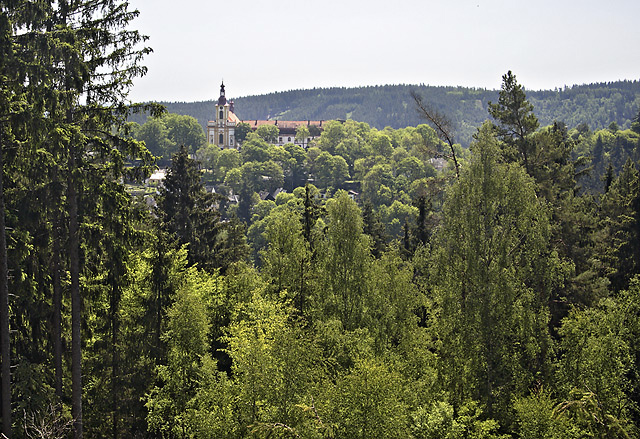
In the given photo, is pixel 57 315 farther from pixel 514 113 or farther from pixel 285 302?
pixel 514 113

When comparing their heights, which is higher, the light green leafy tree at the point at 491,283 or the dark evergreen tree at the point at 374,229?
the light green leafy tree at the point at 491,283

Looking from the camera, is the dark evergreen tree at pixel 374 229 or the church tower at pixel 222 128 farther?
the church tower at pixel 222 128

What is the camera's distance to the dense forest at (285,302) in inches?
625

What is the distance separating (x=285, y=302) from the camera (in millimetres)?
22141

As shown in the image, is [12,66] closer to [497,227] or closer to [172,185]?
[497,227]

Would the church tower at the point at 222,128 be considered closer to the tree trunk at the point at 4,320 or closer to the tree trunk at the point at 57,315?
the tree trunk at the point at 57,315

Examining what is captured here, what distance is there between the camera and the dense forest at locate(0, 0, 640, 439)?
52.1 feet

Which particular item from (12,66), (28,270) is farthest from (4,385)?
(12,66)

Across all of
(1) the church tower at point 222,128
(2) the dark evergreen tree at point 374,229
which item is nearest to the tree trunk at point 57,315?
(2) the dark evergreen tree at point 374,229

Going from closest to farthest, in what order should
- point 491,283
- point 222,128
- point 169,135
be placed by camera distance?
point 491,283
point 169,135
point 222,128

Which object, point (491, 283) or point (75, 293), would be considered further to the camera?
point (491, 283)

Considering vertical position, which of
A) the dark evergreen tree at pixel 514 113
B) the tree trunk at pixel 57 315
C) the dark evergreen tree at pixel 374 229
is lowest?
the dark evergreen tree at pixel 374 229

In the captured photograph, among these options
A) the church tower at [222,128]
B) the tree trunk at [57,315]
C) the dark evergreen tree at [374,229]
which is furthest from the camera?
the church tower at [222,128]


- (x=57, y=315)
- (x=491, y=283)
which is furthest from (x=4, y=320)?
(x=491, y=283)
